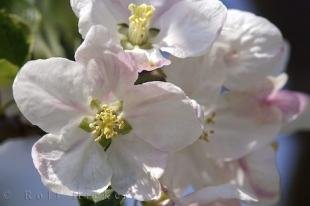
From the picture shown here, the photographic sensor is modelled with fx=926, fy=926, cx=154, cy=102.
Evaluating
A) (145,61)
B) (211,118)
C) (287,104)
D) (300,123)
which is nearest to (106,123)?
(145,61)

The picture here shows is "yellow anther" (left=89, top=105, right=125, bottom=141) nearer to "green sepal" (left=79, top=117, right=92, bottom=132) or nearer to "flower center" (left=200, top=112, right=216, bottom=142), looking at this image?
"green sepal" (left=79, top=117, right=92, bottom=132)

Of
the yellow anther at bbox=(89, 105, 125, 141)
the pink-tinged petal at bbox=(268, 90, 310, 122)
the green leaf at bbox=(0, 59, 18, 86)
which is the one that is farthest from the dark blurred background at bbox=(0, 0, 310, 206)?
the pink-tinged petal at bbox=(268, 90, 310, 122)

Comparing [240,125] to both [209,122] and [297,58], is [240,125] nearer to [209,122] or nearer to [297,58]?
[209,122]

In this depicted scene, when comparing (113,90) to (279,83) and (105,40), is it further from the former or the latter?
(279,83)

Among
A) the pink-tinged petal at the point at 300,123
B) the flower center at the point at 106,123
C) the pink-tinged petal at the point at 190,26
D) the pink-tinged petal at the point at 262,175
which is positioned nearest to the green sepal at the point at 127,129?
the flower center at the point at 106,123

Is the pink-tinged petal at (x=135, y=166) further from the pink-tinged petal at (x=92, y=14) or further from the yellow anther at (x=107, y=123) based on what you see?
the pink-tinged petal at (x=92, y=14)

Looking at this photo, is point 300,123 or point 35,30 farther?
point 300,123

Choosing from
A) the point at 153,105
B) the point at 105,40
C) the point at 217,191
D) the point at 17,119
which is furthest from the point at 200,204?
the point at 17,119
